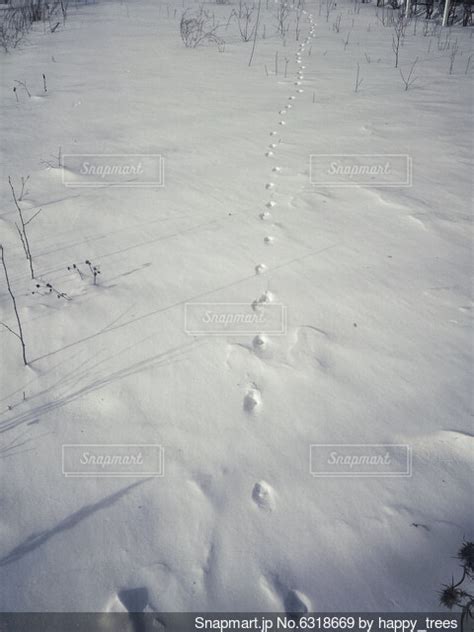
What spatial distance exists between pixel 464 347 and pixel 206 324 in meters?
1.09

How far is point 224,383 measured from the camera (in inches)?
64.5

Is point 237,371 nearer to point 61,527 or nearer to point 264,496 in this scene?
point 264,496

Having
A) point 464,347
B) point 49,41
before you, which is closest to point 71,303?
point 464,347

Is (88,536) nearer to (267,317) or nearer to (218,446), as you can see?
(218,446)
